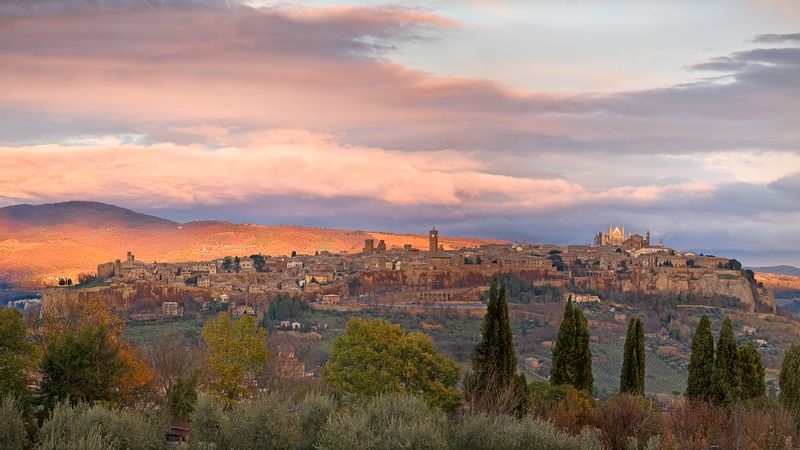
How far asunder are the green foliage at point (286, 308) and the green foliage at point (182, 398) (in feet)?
235

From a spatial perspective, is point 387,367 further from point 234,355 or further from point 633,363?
point 633,363

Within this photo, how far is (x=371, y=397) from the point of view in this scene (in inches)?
1369

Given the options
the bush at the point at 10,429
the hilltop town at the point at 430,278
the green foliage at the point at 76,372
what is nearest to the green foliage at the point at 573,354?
the green foliage at the point at 76,372

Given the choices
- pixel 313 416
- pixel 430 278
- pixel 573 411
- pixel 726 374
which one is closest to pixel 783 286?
pixel 430 278

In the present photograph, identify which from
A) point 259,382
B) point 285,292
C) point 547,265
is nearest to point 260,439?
point 259,382

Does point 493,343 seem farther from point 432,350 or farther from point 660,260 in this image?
point 660,260

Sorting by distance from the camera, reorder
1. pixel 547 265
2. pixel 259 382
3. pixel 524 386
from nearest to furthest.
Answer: pixel 524 386, pixel 259 382, pixel 547 265

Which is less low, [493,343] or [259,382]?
[493,343]

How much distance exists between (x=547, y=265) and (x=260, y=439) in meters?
134

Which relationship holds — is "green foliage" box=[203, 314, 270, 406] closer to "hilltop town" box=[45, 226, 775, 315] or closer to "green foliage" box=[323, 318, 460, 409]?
"green foliage" box=[323, 318, 460, 409]

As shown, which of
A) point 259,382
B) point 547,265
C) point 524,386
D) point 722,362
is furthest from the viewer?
point 547,265

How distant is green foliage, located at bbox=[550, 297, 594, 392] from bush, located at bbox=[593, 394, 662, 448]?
18.8 ft

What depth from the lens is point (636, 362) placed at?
4091 centimetres

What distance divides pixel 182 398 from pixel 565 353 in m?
15.2
